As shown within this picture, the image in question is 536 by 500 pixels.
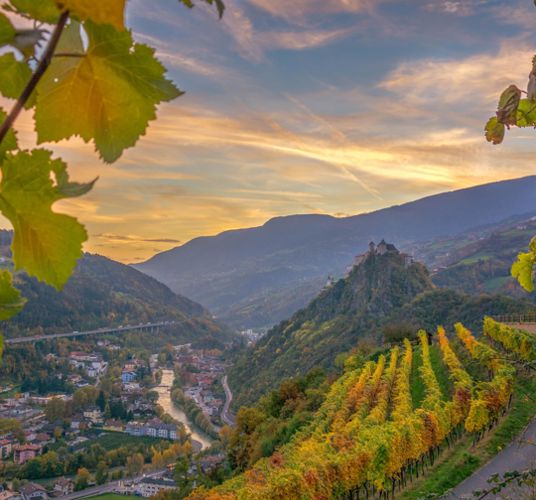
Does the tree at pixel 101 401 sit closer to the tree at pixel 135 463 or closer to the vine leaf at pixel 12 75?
the tree at pixel 135 463

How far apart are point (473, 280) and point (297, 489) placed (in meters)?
60.6

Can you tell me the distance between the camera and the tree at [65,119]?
436mm

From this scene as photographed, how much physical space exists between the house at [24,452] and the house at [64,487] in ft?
17.2

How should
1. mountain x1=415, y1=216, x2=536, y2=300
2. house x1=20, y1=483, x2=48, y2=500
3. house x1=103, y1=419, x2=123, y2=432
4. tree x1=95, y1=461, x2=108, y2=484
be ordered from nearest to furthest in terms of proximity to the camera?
house x1=20, y1=483, x2=48, y2=500 < tree x1=95, y1=461, x2=108, y2=484 < house x1=103, y1=419, x2=123, y2=432 < mountain x1=415, y1=216, x2=536, y2=300

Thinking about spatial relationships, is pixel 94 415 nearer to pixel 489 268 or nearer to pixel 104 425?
pixel 104 425

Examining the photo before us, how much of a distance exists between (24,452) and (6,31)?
47052 millimetres

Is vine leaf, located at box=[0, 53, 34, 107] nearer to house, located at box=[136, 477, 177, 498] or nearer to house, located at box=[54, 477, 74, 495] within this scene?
house, located at box=[136, 477, 177, 498]

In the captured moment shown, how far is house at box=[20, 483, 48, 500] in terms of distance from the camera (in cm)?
3245

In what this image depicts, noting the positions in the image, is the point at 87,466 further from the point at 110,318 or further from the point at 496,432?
the point at 110,318

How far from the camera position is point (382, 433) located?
9.79 meters

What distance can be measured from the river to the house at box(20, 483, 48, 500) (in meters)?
11.9

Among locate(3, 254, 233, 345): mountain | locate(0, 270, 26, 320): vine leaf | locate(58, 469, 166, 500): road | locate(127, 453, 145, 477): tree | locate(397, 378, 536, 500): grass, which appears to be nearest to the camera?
locate(0, 270, 26, 320): vine leaf

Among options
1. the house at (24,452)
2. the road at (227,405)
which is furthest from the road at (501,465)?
the house at (24,452)

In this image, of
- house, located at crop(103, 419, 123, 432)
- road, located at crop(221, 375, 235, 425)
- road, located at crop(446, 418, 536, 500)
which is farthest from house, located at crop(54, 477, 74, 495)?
road, located at crop(446, 418, 536, 500)
